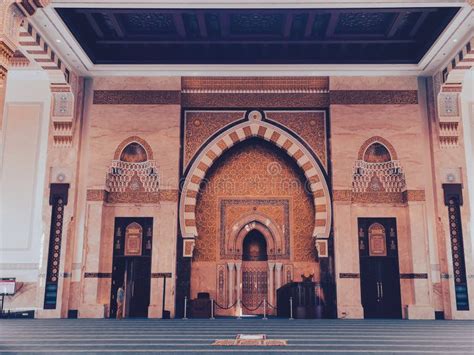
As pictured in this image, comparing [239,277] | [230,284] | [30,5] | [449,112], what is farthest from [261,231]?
[30,5]

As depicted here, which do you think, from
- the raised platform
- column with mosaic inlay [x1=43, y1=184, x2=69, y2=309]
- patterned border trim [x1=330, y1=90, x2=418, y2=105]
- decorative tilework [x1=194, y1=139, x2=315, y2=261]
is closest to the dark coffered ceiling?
patterned border trim [x1=330, y1=90, x2=418, y2=105]

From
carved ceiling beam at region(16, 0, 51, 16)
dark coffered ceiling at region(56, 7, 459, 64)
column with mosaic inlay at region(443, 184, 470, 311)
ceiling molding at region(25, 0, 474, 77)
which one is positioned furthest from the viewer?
column with mosaic inlay at region(443, 184, 470, 311)

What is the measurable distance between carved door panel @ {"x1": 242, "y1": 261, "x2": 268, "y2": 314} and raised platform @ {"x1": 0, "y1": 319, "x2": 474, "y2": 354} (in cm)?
216

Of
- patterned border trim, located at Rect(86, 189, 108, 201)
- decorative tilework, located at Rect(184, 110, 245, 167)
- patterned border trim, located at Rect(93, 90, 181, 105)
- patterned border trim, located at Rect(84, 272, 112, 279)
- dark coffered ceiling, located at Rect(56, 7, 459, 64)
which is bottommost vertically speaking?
patterned border trim, located at Rect(84, 272, 112, 279)

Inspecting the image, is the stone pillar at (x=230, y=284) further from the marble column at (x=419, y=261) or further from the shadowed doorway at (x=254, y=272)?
the marble column at (x=419, y=261)

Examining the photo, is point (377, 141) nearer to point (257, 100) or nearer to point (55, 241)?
point (257, 100)

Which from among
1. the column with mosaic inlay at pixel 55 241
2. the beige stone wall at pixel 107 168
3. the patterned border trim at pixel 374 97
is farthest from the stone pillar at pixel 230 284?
the patterned border trim at pixel 374 97

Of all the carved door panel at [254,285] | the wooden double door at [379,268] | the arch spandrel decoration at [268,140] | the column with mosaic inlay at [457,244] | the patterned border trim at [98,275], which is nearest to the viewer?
the column with mosaic inlay at [457,244]

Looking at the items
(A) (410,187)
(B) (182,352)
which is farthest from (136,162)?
(B) (182,352)

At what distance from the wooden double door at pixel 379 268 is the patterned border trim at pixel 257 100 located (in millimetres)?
Result: 1875

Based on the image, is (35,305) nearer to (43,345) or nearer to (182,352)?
(43,345)

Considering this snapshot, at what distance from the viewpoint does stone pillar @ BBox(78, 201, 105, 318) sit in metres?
6.70

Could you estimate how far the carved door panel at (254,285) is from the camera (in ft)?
24.4

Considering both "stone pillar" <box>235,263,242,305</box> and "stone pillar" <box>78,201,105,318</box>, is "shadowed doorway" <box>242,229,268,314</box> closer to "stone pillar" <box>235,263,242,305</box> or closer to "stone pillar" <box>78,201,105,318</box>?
"stone pillar" <box>235,263,242,305</box>
